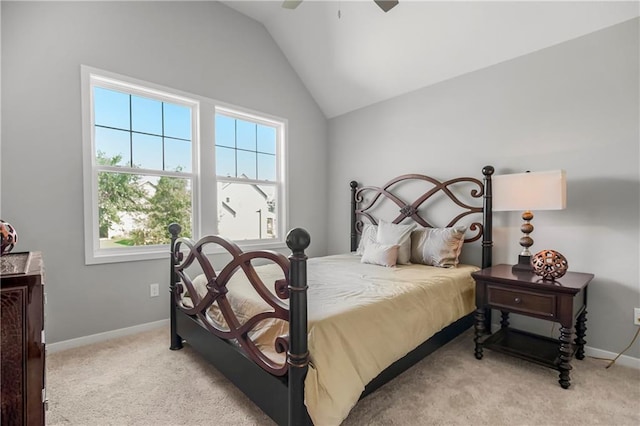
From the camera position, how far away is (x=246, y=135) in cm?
372

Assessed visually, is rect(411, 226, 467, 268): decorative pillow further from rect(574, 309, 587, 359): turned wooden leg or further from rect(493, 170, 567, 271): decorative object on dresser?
rect(574, 309, 587, 359): turned wooden leg

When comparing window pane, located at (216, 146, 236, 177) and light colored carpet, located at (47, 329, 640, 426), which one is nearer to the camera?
light colored carpet, located at (47, 329, 640, 426)

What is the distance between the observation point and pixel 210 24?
323cm

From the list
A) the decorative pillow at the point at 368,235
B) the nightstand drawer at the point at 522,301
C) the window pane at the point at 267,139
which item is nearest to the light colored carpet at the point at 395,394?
the nightstand drawer at the point at 522,301

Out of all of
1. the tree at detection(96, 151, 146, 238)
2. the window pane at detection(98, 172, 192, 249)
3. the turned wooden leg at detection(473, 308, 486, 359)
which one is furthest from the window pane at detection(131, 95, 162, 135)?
the turned wooden leg at detection(473, 308, 486, 359)

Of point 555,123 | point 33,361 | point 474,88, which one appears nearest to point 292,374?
point 33,361

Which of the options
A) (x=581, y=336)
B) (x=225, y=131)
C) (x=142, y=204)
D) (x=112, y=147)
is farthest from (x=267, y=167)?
(x=581, y=336)

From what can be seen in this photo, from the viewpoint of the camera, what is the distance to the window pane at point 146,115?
290 centimetres

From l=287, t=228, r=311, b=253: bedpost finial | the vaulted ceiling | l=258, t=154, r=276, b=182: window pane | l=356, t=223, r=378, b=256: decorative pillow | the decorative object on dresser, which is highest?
the vaulted ceiling

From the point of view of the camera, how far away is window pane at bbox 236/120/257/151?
3648 millimetres

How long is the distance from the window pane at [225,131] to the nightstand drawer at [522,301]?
3.00 meters

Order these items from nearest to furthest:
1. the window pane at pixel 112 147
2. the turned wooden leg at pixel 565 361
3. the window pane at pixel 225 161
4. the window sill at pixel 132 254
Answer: the turned wooden leg at pixel 565 361 < the window sill at pixel 132 254 < the window pane at pixel 112 147 < the window pane at pixel 225 161

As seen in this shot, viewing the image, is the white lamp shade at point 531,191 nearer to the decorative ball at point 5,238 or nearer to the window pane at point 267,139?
the window pane at point 267,139

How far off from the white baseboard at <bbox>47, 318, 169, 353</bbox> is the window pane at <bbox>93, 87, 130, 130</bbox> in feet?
6.06
